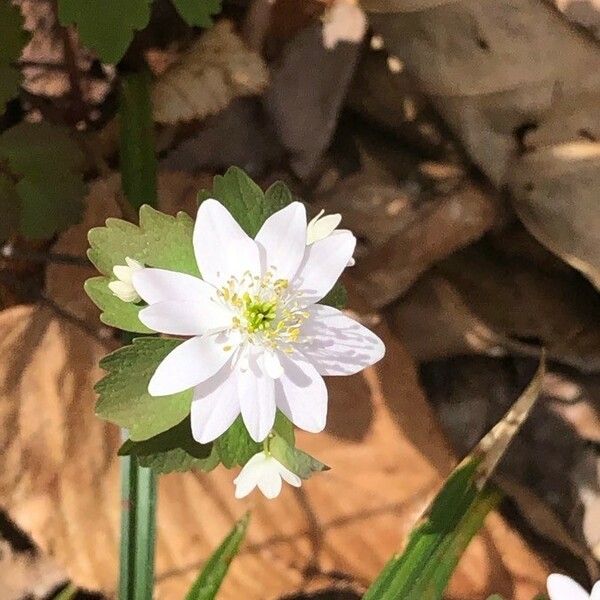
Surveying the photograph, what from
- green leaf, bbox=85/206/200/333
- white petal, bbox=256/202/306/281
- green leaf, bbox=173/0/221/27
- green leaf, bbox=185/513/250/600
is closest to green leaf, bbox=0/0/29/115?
green leaf, bbox=173/0/221/27

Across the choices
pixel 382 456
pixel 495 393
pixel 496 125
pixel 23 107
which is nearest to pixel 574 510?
pixel 495 393

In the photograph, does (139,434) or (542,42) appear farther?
(542,42)

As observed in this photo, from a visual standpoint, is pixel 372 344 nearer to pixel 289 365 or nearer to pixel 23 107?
pixel 289 365

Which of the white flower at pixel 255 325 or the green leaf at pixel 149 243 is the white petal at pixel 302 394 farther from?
the green leaf at pixel 149 243


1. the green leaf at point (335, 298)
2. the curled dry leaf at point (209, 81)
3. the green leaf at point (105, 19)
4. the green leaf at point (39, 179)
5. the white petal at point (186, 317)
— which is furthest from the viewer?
the curled dry leaf at point (209, 81)

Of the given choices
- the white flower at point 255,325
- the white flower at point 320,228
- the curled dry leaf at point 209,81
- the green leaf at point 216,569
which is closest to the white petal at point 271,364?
the white flower at point 255,325

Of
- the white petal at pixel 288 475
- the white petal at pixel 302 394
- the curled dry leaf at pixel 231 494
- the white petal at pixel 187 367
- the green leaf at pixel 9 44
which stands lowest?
the curled dry leaf at pixel 231 494

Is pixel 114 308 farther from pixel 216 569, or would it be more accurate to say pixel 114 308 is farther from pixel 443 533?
pixel 443 533
